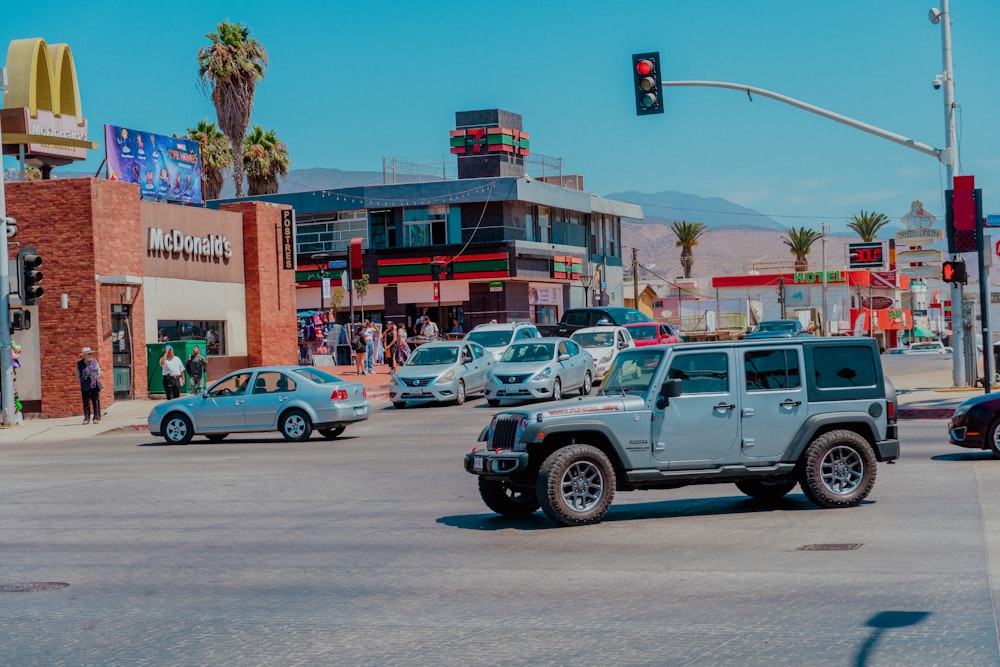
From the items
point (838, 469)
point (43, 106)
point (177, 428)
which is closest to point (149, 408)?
point (177, 428)

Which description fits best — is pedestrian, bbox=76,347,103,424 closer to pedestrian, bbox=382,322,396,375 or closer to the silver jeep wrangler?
pedestrian, bbox=382,322,396,375

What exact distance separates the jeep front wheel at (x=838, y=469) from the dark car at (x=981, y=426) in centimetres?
477

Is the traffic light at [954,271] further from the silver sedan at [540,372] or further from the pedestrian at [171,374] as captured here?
the pedestrian at [171,374]

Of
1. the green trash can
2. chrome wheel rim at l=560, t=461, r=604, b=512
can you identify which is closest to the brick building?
the green trash can

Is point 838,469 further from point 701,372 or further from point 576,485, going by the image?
point 576,485

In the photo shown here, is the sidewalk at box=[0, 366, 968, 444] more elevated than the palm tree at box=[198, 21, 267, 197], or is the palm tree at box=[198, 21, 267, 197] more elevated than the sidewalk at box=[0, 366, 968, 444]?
the palm tree at box=[198, 21, 267, 197]

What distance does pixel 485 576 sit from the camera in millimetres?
9883

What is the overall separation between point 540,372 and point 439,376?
3018mm

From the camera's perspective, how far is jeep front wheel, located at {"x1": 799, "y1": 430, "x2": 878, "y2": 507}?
41.6ft

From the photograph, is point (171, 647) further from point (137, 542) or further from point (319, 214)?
point (319, 214)

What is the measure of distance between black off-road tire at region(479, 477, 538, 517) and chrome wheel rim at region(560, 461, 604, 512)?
0.70 m

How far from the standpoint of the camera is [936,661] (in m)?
6.83

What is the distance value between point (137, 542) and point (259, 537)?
1175 mm

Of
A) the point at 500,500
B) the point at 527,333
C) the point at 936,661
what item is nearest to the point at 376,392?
the point at 527,333
